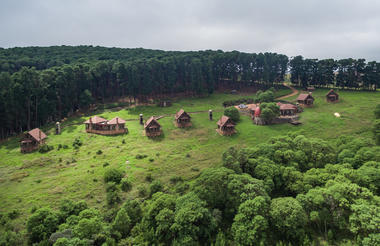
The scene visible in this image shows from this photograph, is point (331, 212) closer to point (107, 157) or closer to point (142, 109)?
point (107, 157)

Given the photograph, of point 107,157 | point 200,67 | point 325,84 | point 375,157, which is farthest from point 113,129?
point 325,84

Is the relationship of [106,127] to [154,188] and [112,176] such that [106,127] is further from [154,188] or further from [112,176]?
[154,188]

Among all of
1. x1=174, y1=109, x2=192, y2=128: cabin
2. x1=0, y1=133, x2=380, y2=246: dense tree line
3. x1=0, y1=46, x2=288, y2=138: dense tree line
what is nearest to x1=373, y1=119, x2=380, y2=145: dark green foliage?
x1=0, y1=133, x2=380, y2=246: dense tree line

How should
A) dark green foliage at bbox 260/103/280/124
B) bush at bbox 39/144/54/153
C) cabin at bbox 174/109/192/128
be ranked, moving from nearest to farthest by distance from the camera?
bush at bbox 39/144/54/153, dark green foliage at bbox 260/103/280/124, cabin at bbox 174/109/192/128

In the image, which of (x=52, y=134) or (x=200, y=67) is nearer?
(x=52, y=134)

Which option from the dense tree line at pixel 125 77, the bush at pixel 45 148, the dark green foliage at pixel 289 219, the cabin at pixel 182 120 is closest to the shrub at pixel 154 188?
the dark green foliage at pixel 289 219

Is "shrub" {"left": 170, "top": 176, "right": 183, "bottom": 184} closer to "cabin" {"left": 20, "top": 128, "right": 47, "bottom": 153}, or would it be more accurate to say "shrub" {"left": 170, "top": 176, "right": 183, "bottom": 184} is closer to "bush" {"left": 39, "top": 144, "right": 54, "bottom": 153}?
"bush" {"left": 39, "top": 144, "right": 54, "bottom": 153}

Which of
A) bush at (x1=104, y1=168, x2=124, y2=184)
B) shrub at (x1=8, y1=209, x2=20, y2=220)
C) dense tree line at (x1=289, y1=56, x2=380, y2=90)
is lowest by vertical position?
shrub at (x1=8, y1=209, x2=20, y2=220)

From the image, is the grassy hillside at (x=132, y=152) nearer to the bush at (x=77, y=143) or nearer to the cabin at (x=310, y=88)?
the bush at (x=77, y=143)
